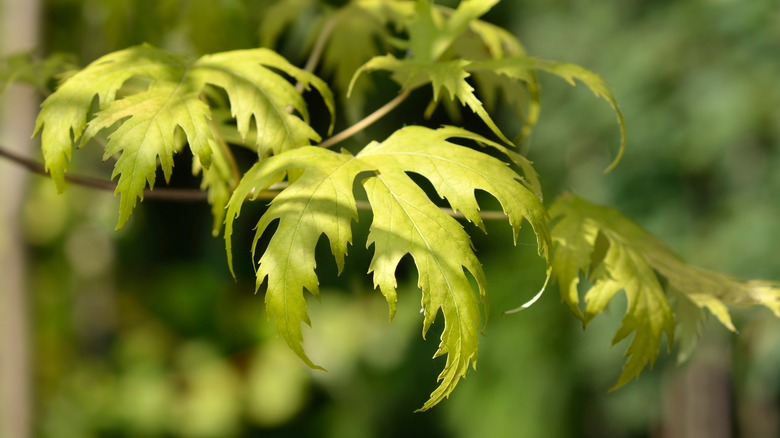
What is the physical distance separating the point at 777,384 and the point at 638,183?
0.78 m

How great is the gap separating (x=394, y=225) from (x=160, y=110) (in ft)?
0.68

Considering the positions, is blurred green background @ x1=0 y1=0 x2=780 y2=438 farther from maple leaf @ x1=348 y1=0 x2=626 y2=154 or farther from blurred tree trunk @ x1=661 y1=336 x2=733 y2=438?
maple leaf @ x1=348 y1=0 x2=626 y2=154

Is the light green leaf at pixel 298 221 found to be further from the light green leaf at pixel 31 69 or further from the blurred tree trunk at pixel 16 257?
the blurred tree trunk at pixel 16 257

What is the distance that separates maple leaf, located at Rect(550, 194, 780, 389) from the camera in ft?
2.52

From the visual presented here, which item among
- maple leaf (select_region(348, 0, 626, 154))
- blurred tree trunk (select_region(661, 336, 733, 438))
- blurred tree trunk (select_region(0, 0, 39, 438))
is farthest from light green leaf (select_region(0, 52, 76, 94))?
blurred tree trunk (select_region(661, 336, 733, 438))

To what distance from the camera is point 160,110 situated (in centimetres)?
68

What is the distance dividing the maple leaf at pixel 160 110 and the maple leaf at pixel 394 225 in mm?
64

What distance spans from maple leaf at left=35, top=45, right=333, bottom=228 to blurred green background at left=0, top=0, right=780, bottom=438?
1.51m

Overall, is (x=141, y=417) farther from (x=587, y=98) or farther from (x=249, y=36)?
(x=249, y=36)

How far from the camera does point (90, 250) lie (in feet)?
15.2

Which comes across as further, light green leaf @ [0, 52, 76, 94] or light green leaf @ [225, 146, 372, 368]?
light green leaf @ [0, 52, 76, 94]

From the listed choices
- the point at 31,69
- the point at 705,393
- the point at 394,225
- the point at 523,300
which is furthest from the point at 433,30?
the point at 705,393

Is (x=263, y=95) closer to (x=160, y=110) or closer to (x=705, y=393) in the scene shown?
(x=160, y=110)

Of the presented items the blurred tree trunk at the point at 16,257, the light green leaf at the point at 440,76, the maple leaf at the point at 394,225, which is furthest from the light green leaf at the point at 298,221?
the blurred tree trunk at the point at 16,257
